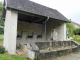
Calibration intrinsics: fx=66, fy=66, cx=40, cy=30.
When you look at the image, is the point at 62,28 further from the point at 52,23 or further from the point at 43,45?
the point at 43,45

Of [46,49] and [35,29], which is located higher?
[35,29]

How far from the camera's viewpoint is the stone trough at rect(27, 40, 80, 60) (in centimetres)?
334

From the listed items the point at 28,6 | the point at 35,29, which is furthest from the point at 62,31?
the point at 28,6

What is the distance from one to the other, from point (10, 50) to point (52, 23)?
22.8 ft

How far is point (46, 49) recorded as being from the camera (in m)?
4.35

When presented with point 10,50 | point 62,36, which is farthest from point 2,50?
point 62,36

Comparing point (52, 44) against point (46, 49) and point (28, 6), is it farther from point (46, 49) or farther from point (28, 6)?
point (28, 6)

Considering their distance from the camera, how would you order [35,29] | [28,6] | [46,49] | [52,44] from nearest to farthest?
[46,49] < [52,44] < [28,6] < [35,29]

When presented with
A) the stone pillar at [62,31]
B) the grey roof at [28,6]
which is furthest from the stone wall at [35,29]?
the grey roof at [28,6]

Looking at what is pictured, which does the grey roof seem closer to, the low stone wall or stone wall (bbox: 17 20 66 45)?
stone wall (bbox: 17 20 66 45)

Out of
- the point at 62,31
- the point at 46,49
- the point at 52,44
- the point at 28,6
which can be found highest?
the point at 28,6

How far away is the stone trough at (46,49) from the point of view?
3339 millimetres

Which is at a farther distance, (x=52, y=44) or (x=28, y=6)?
(x=28, y=6)

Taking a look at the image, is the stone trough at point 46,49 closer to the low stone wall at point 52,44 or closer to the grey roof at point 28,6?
the low stone wall at point 52,44
